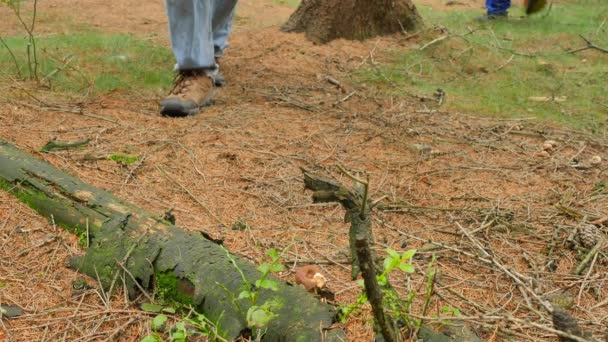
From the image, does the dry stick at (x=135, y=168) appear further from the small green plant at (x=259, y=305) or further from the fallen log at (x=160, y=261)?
the small green plant at (x=259, y=305)

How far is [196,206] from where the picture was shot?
8.80 feet

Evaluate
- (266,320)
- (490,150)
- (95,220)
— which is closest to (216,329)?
(266,320)

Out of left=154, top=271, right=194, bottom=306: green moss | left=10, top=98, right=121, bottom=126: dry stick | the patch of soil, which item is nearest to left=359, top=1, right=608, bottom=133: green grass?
the patch of soil

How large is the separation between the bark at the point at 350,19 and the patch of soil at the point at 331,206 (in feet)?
4.69

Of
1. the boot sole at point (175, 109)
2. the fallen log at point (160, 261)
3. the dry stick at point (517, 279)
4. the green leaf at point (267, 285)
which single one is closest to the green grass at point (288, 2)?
the boot sole at point (175, 109)

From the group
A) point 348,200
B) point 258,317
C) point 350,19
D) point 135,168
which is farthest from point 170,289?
point 350,19

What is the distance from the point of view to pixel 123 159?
3014 mm

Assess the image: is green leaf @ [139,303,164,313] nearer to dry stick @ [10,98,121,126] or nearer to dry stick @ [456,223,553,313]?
dry stick @ [456,223,553,313]

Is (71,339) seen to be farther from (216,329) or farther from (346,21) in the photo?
(346,21)

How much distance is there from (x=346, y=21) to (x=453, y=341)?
4.77 m

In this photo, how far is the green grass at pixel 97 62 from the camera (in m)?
4.43

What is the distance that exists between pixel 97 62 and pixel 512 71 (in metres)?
3.21

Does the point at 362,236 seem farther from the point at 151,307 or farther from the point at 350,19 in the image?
the point at 350,19

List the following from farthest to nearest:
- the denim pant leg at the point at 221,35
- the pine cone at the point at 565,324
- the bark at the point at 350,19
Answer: the bark at the point at 350,19 → the denim pant leg at the point at 221,35 → the pine cone at the point at 565,324
